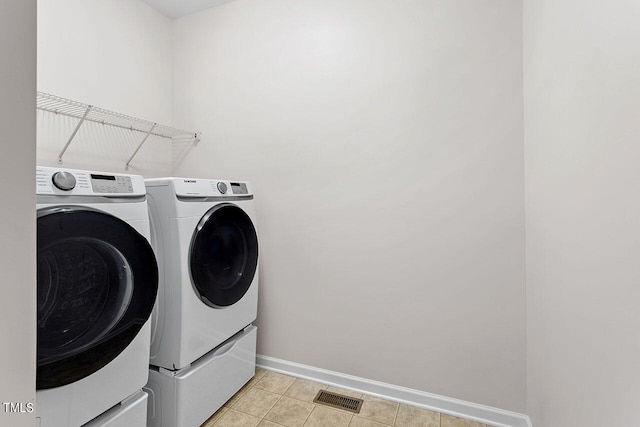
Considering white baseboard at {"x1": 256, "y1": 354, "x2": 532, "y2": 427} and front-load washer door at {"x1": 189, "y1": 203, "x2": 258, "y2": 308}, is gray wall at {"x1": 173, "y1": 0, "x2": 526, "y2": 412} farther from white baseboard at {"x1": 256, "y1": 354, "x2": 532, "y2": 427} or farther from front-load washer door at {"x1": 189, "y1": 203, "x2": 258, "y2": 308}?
front-load washer door at {"x1": 189, "y1": 203, "x2": 258, "y2": 308}

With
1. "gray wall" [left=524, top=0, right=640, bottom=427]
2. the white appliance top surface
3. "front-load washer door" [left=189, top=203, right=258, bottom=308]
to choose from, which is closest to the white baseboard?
"gray wall" [left=524, top=0, right=640, bottom=427]

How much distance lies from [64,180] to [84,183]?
6 centimetres

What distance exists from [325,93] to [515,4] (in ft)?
3.39

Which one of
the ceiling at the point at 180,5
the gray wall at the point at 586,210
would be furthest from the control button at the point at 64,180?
the ceiling at the point at 180,5

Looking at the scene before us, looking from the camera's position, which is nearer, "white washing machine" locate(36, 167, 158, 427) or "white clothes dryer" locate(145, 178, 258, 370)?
"white washing machine" locate(36, 167, 158, 427)

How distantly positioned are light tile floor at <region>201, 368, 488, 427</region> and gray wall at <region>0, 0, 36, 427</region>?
143 centimetres

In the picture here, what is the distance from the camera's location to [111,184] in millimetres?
1138

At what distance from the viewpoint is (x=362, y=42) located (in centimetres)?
179

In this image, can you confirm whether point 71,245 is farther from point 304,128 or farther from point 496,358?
point 496,358

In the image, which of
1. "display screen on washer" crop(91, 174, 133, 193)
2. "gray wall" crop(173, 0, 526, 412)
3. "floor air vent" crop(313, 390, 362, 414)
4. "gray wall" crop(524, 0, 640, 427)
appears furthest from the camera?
"floor air vent" crop(313, 390, 362, 414)

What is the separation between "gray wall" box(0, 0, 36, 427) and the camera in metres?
0.37

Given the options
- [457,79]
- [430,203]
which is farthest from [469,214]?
[457,79]

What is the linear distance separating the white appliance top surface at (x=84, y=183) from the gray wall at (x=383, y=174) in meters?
0.93

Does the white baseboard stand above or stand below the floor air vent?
above
